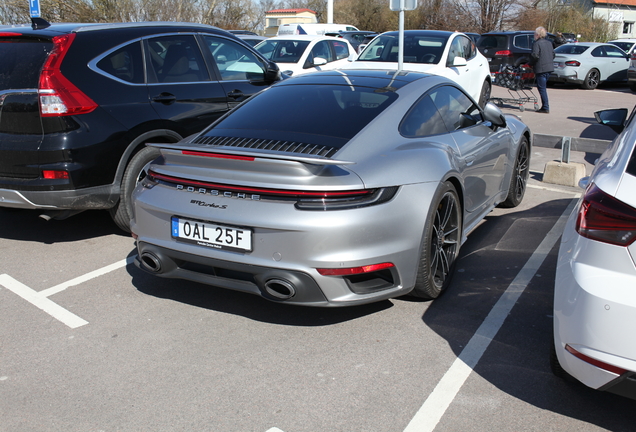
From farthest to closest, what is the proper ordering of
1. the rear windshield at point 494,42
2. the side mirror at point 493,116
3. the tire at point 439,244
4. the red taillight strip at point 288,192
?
1. the rear windshield at point 494,42
2. the side mirror at point 493,116
3. the tire at point 439,244
4. the red taillight strip at point 288,192

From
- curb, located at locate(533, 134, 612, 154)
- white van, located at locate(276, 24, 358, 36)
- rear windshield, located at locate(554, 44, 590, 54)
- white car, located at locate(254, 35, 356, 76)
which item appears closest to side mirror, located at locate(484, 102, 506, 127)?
curb, located at locate(533, 134, 612, 154)

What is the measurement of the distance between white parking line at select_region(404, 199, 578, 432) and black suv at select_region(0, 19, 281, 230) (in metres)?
2.66

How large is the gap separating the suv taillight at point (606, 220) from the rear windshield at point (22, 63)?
397cm

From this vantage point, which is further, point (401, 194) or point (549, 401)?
point (401, 194)

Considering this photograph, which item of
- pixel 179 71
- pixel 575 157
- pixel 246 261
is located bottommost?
pixel 575 157

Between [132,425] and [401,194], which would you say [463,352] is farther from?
[132,425]

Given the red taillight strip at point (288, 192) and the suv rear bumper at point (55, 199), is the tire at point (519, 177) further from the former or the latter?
the suv rear bumper at point (55, 199)

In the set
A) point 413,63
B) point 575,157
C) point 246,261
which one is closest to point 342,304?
point 246,261

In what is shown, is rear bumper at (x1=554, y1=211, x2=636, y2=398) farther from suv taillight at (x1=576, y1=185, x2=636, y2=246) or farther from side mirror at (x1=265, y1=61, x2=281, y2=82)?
side mirror at (x1=265, y1=61, x2=281, y2=82)

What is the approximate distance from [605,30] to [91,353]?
46325 mm

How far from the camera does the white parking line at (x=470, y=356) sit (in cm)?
284

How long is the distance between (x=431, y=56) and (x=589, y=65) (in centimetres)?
1075

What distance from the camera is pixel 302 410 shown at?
2898 mm

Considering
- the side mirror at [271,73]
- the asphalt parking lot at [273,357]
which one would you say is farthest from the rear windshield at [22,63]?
the side mirror at [271,73]
